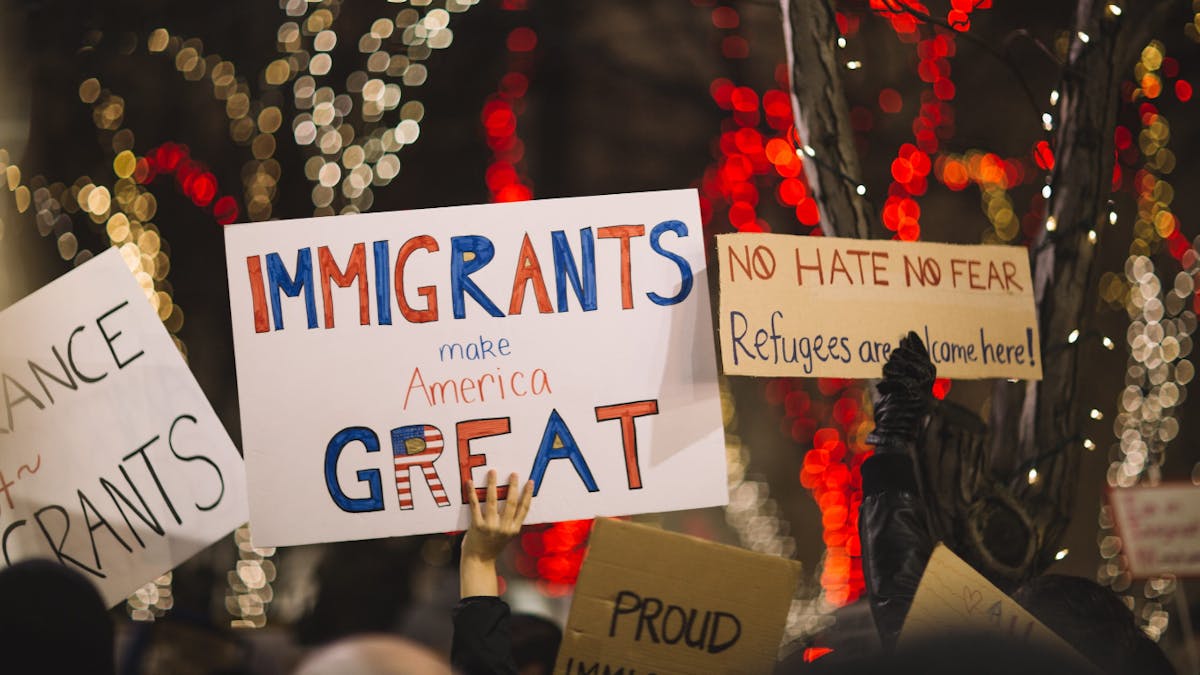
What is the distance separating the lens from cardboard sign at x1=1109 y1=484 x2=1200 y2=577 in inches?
127

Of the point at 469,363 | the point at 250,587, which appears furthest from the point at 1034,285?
the point at 250,587

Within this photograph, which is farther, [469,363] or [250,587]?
[250,587]

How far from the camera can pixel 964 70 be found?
237 inches

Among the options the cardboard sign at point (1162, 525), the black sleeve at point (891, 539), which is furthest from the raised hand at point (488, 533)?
the cardboard sign at point (1162, 525)

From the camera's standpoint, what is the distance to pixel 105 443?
196 cm

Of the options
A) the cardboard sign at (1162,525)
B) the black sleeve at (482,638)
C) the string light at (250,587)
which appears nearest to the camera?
the black sleeve at (482,638)

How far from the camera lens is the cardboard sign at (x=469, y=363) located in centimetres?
195

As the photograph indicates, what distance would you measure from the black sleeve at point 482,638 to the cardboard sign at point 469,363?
0.71 ft

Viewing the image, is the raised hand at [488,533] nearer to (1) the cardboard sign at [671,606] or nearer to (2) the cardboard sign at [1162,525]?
(1) the cardboard sign at [671,606]

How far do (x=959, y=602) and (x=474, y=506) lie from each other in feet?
2.65

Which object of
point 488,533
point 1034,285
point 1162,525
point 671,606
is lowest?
point 1162,525

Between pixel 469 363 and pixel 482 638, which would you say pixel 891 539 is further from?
pixel 469 363

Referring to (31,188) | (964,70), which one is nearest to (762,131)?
(964,70)

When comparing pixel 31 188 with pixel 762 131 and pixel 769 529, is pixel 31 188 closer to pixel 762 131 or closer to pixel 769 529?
pixel 762 131
